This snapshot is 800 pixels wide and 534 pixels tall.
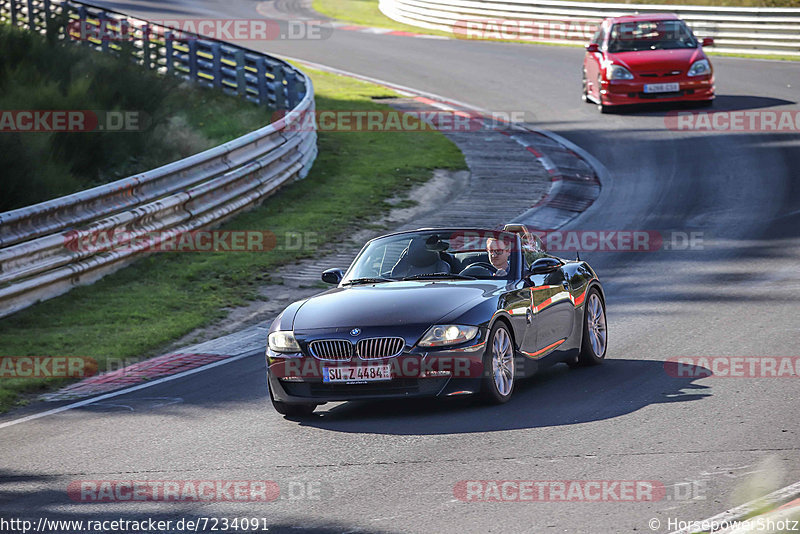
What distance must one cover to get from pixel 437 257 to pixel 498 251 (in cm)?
51

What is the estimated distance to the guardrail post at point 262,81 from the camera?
25.7 m

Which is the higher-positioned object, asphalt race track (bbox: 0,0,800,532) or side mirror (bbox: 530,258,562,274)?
side mirror (bbox: 530,258,562,274)

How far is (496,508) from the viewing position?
609 centimetres

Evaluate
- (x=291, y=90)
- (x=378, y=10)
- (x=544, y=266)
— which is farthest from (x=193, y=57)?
(x=378, y=10)

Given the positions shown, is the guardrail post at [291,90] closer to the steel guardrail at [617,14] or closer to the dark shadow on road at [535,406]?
the steel guardrail at [617,14]

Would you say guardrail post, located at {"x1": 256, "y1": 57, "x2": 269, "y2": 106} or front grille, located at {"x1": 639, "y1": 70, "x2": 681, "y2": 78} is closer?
front grille, located at {"x1": 639, "y1": 70, "x2": 681, "y2": 78}

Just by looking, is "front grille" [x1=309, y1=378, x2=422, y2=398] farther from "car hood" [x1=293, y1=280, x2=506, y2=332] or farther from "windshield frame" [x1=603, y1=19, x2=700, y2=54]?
"windshield frame" [x1=603, y1=19, x2=700, y2=54]

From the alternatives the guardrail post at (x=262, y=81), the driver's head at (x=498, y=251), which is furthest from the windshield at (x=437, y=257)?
the guardrail post at (x=262, y=81)

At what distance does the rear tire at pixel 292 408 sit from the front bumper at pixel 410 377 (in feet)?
0.92

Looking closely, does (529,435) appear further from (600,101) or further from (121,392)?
(600,101)

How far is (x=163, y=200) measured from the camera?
15.1m

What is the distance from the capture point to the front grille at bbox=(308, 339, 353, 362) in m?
8.33

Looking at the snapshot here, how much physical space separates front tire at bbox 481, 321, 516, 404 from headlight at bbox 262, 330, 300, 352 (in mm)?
1368

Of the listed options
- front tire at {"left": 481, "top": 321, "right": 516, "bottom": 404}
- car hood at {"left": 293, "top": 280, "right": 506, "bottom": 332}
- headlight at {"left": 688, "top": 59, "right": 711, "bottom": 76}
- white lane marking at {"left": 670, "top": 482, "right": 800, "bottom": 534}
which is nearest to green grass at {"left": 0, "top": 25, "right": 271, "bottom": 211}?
car hood at {"left": 293, "top": 280, "right": 506, "bottom": 332}
